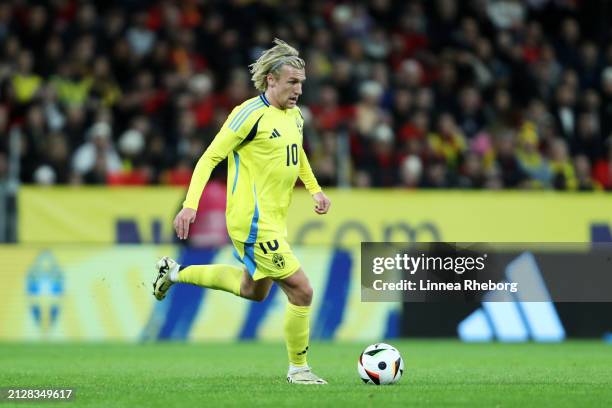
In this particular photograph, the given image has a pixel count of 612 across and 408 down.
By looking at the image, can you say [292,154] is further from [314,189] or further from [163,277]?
[163,277]

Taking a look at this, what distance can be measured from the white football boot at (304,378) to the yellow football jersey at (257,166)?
0.95 metres

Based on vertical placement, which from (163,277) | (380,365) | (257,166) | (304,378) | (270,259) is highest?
(257,166)

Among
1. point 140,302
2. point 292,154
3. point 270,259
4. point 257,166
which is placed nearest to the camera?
point 270,259

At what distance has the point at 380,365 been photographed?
8781 millimetres

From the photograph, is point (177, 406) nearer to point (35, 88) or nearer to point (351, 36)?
point (35, 88)

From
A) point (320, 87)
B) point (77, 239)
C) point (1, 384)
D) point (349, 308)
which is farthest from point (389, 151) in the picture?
point (1, 384)

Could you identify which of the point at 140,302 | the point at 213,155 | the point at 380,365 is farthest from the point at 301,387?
the point at 140,302

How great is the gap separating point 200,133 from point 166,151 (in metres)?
0.49

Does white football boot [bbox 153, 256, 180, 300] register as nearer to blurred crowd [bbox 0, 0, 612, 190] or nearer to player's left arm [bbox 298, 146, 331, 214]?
player's left arm [bbox 298, 146, 331, 214]

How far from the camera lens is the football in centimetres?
877

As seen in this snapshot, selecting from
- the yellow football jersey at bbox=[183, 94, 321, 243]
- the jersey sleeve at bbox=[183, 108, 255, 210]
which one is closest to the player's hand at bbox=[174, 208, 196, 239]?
the jersey sleeve at bbox=[183, 108, 255, 210]

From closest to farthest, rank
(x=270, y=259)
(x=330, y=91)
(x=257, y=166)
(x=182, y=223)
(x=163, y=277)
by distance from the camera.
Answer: (x=182, y=223) → (x=270, y=259) → (x=257, y=166) → (x=163, y=277) → (x=330, y=91)

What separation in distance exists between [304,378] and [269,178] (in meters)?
1.38

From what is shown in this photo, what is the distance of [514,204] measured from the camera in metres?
16.2
